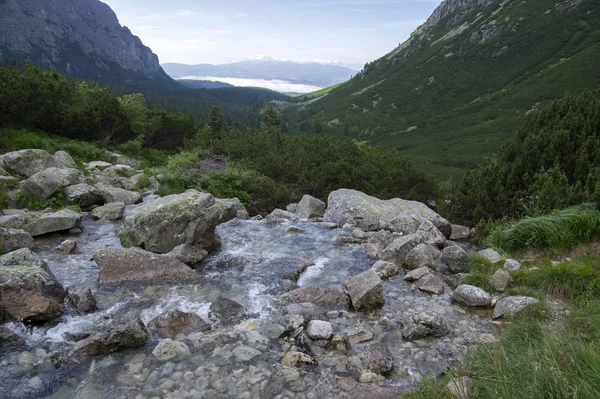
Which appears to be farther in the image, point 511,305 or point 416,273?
point 416,273

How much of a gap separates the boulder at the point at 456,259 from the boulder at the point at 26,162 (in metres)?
17.2

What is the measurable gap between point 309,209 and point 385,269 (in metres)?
6.81

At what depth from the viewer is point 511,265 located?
8.62 meters

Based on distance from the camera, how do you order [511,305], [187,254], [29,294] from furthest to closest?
1. [187,254]
2. [29,294]
3. [511,305]

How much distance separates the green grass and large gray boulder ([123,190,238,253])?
827cm

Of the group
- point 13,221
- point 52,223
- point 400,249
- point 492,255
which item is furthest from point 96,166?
point 492,255


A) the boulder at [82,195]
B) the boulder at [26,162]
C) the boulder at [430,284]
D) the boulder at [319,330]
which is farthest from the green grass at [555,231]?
the boulder at [26,162]

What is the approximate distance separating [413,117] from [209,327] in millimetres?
162228

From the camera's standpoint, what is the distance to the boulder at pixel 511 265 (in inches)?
335

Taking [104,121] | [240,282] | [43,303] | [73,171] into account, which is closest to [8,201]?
[73,171]

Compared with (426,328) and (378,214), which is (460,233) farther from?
(426,328)

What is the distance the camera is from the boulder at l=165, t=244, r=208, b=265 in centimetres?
1026

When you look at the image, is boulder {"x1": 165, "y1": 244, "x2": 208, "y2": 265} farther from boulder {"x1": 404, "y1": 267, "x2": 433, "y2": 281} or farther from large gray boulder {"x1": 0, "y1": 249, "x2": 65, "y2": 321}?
boulder {"x1": 404, "y1": 267, "x2": 433, "y2": 281}

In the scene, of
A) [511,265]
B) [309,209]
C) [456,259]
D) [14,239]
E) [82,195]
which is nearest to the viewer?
[511,265]
